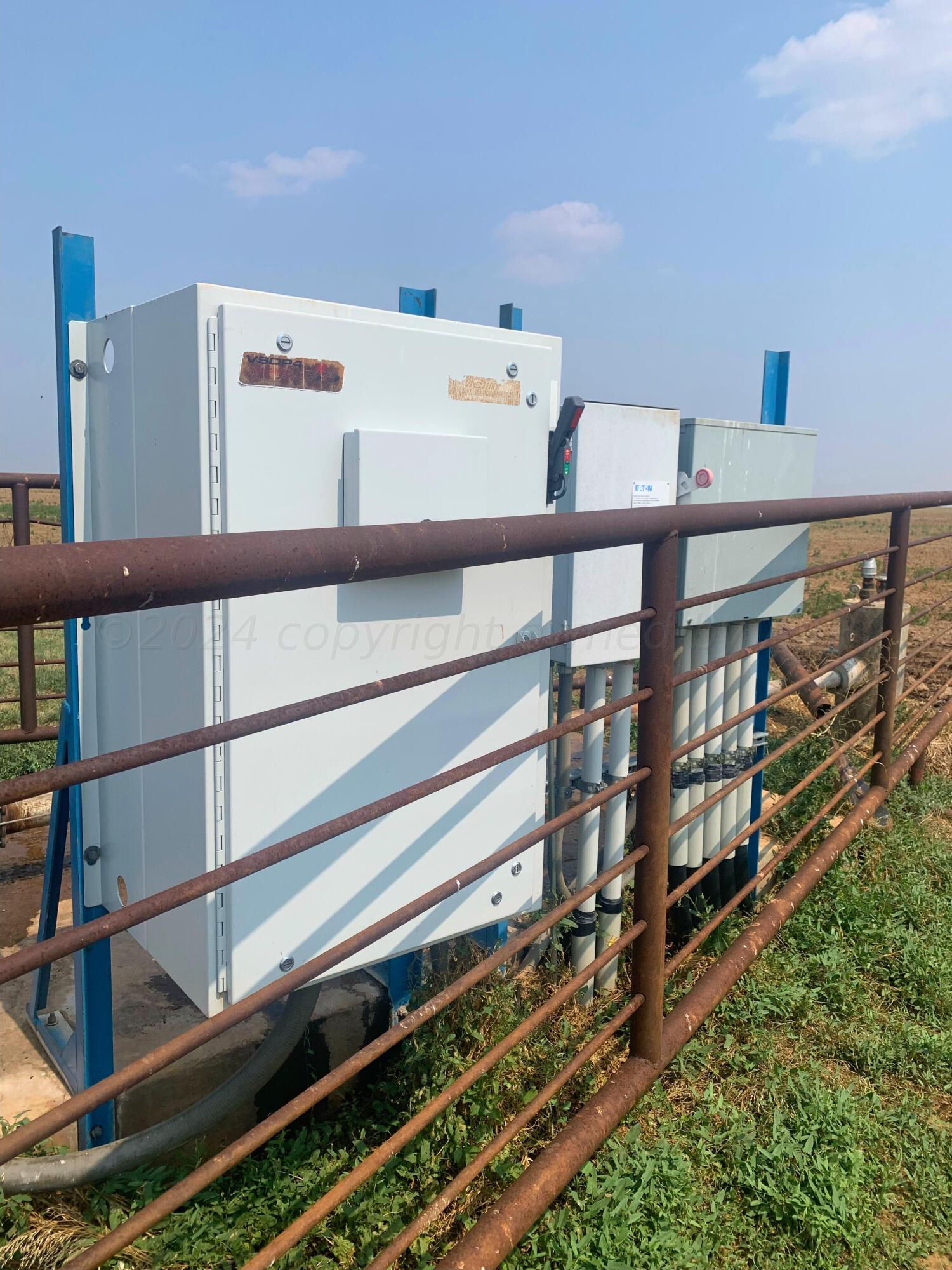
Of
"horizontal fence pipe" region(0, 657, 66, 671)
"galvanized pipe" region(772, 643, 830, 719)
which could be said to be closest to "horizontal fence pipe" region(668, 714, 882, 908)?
"galvanized pipe" region(772, 643, 830, 719)

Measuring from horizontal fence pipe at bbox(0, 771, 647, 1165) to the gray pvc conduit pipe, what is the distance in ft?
3.12

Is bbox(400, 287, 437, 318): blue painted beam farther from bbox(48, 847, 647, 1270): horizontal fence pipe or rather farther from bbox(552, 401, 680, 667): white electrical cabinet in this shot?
bbox(48, 847, 647, 1270): horizontal fence pipe

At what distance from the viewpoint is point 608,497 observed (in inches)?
105

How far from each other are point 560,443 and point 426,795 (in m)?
1.11

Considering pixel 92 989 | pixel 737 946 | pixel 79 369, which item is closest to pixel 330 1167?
pixel 92 989

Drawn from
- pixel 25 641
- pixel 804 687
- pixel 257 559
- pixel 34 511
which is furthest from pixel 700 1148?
pixel 34 511

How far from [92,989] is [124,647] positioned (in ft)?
2.79

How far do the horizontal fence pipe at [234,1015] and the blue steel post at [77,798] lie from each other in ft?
3.74

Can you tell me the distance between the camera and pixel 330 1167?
2154 millimetres

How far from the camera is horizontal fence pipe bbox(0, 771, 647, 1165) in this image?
2.83 feet

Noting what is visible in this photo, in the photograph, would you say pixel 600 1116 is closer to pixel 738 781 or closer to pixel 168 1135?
→ pixel 738 781

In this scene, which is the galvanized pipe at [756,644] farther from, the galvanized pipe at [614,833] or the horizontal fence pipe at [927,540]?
the horizontal fence pipe at [927,540]

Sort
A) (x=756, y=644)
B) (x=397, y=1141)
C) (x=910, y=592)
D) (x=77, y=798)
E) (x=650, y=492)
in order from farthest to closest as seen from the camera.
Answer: (x=910, y=592) → (x=650, y=492) → (x=756, y=644) → (x=77, y=798) → (x=397, y=1141)

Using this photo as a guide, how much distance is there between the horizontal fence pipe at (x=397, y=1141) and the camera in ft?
3.67
